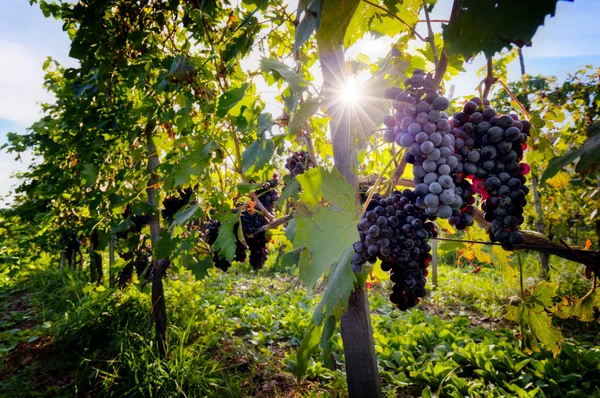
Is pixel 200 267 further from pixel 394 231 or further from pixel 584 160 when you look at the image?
pixel 584 160

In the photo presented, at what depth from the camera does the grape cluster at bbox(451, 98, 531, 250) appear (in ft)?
2.67

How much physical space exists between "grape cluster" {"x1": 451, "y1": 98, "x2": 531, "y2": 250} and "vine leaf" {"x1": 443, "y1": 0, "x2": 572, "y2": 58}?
0.32 m

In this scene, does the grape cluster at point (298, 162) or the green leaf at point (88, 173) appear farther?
the green leaf at point (88, 173)

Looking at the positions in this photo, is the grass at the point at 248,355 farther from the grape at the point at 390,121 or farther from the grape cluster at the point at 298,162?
the grape at the point at 390,121

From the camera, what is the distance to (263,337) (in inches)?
146

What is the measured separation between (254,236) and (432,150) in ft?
5.08

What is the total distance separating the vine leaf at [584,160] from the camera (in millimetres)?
759

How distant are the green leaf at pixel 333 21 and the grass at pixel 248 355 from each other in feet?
4.13

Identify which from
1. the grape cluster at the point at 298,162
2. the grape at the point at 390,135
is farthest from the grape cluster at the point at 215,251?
the grape at the point at 390,135

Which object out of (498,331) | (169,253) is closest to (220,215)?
(169,253)

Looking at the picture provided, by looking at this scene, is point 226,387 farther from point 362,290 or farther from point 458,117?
point 458,117

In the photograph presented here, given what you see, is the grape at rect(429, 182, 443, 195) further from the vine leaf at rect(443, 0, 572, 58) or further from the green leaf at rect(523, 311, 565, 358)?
the green leaf at rect(523, 311, 565, 358)

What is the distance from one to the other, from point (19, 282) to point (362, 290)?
9.34 metres

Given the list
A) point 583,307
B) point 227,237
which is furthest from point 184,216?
point 583,307
